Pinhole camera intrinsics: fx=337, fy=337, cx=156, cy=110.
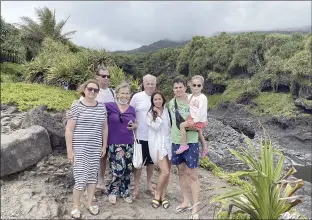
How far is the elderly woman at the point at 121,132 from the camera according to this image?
431 centimetres

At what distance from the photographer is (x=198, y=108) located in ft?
13.7

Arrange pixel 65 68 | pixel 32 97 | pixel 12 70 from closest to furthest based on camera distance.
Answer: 1. pixel 32 97
2. pixel 65 68
3. pixel 12 70

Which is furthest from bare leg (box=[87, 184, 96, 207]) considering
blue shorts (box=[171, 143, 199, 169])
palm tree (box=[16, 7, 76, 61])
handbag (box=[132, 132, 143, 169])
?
palm tree (box=[16, 7, 76, 61])

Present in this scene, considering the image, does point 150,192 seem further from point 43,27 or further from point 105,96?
point 43,27

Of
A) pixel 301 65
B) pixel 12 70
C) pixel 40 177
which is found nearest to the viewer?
pixel 40 177

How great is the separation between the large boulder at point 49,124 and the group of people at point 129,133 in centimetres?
105

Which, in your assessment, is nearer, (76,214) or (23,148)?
(76,214)

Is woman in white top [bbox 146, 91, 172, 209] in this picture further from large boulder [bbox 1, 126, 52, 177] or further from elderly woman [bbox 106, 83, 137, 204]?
large boulder [bbox 1, 126, 52, 177]

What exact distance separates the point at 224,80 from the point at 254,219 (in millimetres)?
52169

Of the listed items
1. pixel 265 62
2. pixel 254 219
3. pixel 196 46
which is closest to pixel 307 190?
pixel 254 219

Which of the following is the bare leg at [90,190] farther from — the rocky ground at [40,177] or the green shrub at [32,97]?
the green shrub at [32,97]

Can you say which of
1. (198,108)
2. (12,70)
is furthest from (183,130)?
(12,70)

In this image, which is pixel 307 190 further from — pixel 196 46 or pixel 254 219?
pixel 196 46

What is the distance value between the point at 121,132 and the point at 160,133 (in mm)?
507
